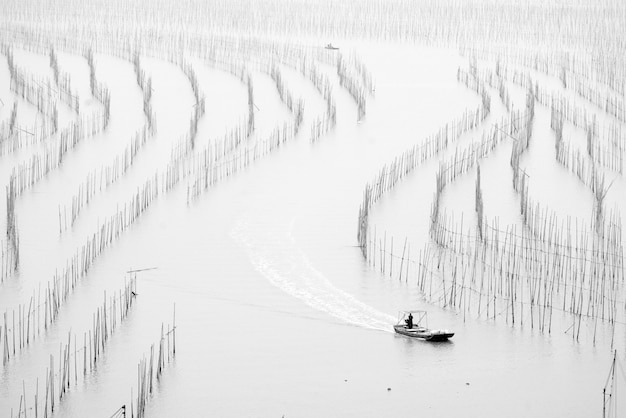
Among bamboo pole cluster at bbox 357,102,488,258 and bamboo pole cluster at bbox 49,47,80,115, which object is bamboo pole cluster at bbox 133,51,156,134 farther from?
bamboo pole cluster at bbox 357,102,488,258

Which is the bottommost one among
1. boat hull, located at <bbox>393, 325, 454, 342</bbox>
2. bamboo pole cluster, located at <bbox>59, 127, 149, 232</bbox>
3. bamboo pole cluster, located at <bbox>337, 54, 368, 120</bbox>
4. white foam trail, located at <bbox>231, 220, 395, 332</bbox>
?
boat hull, located at <bbox>393, 325, 454, 342</bbox>

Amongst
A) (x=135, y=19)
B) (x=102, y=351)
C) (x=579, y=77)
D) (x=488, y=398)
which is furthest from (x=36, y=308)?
(x=135, y=19)

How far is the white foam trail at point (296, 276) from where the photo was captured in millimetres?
7102

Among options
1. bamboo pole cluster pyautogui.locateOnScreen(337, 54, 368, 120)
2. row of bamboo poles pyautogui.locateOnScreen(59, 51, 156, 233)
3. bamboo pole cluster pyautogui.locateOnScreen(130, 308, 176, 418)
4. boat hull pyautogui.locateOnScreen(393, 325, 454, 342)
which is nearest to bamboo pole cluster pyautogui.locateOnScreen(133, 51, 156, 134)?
row of bamboo poles pyautogui.locateOnScreen(59, 51, 156, 233)

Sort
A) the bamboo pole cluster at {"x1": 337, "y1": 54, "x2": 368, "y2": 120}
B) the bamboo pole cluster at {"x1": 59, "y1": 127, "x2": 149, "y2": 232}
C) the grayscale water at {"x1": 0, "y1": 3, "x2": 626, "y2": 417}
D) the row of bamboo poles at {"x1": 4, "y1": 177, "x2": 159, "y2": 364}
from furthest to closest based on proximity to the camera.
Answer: the bamboo pole cluster at {"x1": 337, "y1": 54, "x2": 368, "y2": 120} → the bamboo pole cluster at {"x1": 59, "y1": 127, "x2": 149, "y2": 232} → the row of bamboo poles at {"x1": 4, "y1": 177, "x2": 159, "y2": 364} → the grayscale water at {"x1": 0, "y1": 3, "x2": 626, "y2": 417}

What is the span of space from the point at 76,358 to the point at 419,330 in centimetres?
198

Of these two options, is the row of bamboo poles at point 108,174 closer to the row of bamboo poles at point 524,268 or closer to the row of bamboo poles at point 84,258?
the row of bamboo poles at point 84,258

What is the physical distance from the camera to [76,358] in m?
6.25

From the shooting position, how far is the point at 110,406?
18.9 ft

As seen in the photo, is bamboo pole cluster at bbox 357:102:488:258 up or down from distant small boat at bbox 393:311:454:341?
up

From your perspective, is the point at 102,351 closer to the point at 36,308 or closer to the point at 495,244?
the point at 36,308

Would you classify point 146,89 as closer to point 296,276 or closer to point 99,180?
point 99,180

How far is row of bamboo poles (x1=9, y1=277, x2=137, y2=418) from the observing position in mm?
5676

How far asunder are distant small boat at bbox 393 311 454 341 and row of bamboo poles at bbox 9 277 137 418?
168 centimetres
